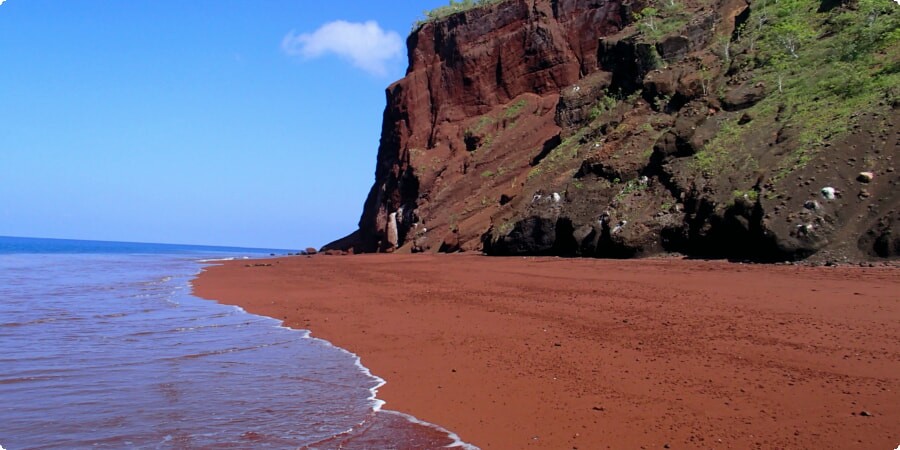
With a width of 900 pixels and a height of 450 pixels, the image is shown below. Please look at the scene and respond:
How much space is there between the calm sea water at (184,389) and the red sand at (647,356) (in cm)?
46

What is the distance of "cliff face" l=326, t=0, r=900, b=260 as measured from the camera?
1357cm

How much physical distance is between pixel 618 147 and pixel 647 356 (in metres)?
15.9

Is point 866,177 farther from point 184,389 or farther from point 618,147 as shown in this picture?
point 184,389

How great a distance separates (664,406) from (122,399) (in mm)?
4734

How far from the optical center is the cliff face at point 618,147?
44.5 ft

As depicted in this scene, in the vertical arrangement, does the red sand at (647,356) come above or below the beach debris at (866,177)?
below

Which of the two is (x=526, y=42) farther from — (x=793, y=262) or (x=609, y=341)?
(x=609, y=341)

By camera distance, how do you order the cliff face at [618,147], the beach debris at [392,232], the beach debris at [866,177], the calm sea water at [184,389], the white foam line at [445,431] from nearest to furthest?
1. the white foam line at [445,431]
2. the calm sea water at [184,389]
3. the beach debris at [866,177]
4. the cliff face at [618,147]
5. the beach debris at [392,232]

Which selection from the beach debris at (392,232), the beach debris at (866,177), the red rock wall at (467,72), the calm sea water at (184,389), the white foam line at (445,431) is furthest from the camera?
the beach debris at (392,232)

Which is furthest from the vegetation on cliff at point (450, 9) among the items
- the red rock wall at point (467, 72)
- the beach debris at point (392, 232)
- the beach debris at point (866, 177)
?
the beach debris at point (866, 177)

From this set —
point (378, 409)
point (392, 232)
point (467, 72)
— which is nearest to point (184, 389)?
point (378, 409)

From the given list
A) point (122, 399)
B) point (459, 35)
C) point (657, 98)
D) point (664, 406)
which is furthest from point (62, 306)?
point (459, 35)

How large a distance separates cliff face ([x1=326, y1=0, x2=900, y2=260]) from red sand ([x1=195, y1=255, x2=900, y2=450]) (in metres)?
2.48

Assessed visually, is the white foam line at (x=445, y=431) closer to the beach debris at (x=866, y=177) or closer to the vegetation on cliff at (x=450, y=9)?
the beach debris at (x=866, y=177)
